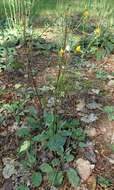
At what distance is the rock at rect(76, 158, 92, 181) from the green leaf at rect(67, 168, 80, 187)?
0.13 ft

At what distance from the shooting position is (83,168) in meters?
1.36

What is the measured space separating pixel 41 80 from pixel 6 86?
0.96 ft

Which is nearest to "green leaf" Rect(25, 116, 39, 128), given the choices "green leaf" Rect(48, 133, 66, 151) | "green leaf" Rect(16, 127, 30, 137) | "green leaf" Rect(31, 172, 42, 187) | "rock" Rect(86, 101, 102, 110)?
"green leaf" Rect(16, 127, 30, 137)

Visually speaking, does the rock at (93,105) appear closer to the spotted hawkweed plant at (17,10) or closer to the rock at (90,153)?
the rock at (90,153)

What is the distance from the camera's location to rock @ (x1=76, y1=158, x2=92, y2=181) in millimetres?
1339

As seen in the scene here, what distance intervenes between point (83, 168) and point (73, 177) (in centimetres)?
9

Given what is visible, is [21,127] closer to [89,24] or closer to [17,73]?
[17,73]

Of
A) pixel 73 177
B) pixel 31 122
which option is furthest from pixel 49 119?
pixel 73 177

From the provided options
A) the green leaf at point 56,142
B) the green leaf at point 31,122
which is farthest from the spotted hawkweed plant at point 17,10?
the green leaf at point 56,142

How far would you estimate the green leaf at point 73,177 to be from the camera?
129 cm

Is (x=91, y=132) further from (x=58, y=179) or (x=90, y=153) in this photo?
(x=58, y=179)

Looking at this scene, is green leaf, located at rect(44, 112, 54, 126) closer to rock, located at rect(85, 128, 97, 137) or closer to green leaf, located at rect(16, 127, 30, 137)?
green leaf, located at rect(16, 127, 30, 137)

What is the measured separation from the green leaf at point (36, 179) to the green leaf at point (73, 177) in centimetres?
16

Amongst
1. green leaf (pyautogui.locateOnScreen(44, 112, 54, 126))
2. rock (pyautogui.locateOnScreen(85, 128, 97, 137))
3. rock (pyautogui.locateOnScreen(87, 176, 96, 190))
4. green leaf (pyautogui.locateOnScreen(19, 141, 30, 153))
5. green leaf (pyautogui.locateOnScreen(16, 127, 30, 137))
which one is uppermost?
green leaf (pyautogui.locateOnScreen(44, 112, 54, 126))
